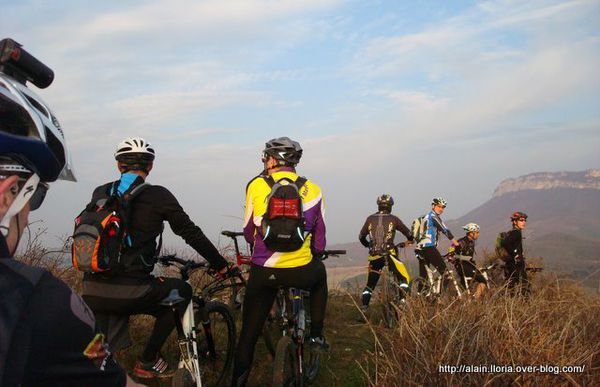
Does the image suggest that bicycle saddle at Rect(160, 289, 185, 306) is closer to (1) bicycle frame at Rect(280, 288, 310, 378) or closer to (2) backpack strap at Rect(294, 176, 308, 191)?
(1) bicycle frame at Rect(280, 288, 310, 378)

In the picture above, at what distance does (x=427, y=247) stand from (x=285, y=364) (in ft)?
23.7

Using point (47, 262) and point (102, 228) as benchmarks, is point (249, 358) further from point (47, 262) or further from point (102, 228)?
point (47, 262)

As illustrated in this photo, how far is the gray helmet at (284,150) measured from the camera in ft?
14.5

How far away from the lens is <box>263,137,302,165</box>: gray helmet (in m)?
4.43

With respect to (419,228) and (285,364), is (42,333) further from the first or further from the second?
(419,228)

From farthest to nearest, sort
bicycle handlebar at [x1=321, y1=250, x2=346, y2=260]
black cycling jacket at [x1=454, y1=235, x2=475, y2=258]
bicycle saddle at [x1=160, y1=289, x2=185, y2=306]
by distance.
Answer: black cycling jacket at [x1=454, y1=235, x2=475, y2=258] < bicycle handlebar at [x1=321, y1=250, x2=346, y2=260] < bicycle saddle at [x1=160, y1=289, x2=185, y2=306]

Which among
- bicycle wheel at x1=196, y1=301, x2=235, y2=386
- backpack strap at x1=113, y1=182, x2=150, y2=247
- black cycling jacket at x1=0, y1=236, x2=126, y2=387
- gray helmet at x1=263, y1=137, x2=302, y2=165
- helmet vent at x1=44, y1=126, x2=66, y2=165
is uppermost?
gray helmet at x1=263, y1=137, x2=302, y2=165

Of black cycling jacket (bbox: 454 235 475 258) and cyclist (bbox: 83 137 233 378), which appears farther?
black cycling jacket (bbox: 454 235 475 258)

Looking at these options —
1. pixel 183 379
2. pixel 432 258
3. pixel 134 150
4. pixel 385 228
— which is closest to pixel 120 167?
pixel 134 150

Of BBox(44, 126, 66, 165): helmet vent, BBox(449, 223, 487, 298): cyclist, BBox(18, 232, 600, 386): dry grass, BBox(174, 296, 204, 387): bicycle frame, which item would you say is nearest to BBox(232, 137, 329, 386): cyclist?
BBox(174, 296, 204, 387): bicycle frame

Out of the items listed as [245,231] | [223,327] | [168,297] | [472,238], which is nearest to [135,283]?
[168,297]

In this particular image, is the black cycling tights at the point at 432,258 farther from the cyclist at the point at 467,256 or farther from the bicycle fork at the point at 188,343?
the bicycle fork at the point at 188,343

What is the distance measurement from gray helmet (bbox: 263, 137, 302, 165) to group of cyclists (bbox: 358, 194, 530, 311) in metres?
5.15

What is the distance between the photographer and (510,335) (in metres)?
4.29
